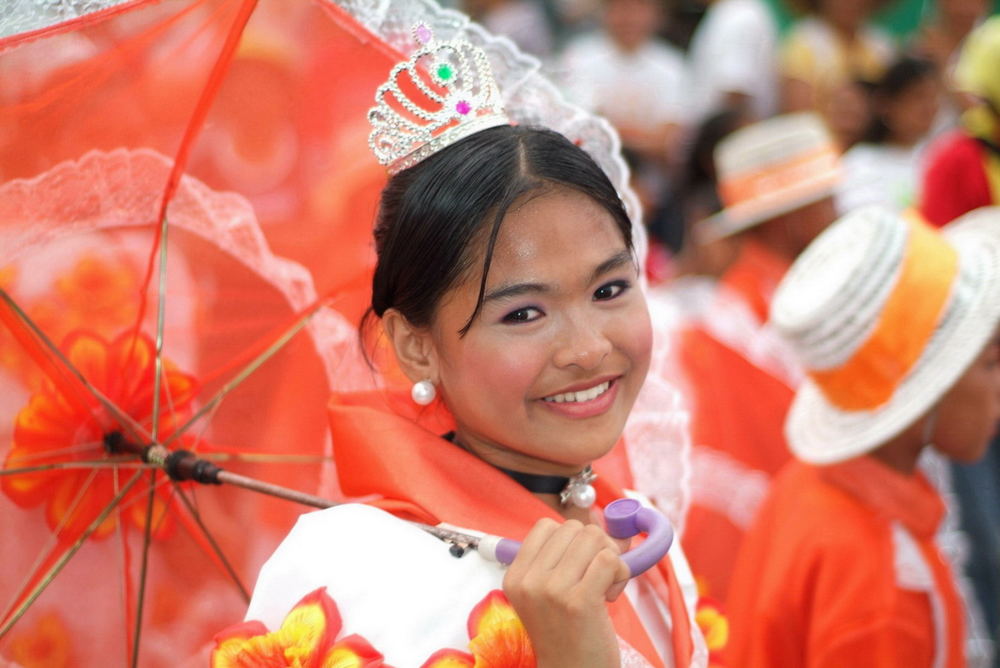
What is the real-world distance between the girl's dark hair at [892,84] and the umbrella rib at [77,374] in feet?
16.3

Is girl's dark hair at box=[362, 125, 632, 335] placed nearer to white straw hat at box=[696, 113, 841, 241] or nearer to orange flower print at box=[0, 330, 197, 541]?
orange flower print at box=[0, 330, 197, 541]

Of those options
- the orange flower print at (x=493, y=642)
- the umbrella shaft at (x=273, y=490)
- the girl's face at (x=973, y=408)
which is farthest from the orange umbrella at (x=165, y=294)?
the girl's face at (x=973, y=408)

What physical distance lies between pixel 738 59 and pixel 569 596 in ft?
18.2

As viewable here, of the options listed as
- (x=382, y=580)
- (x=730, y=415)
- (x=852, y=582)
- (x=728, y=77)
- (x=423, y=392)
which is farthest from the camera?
(x=728, y=77)

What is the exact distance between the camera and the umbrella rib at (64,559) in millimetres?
1822

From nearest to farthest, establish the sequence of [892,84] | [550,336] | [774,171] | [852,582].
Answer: [550,336] → [852,582] → [774,171] → [892,84]

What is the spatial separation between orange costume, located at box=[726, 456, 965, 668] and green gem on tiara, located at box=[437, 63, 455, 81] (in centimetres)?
148

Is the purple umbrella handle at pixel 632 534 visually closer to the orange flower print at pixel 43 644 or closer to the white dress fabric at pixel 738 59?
the orange flower print at pixel 43 644

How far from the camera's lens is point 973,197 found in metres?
4.39

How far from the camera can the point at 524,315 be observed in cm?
174

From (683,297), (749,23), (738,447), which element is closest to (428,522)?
(738,447)

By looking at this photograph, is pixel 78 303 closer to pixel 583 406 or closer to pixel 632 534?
pixel 583 406

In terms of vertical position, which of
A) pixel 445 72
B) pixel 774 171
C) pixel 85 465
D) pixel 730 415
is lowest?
pixel 730 415

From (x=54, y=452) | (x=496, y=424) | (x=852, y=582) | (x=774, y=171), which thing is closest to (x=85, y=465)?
(x=54, y=452)
